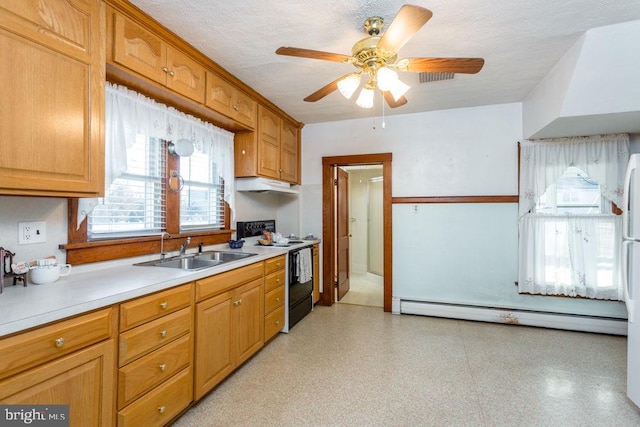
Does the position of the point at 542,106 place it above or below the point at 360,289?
above

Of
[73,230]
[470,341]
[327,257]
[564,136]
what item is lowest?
[470,341]

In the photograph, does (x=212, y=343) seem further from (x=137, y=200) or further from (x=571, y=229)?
(x=571, y=229)

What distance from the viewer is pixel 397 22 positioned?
1.39m

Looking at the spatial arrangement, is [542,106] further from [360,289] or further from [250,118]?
[360,289]

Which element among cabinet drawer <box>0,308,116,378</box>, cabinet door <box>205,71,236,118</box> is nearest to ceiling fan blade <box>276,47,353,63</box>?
cabinet door <box>205,71,236,118</box>

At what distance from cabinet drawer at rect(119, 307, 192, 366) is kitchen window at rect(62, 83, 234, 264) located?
694 millimetres

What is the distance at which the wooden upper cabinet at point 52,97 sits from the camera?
1262 mm

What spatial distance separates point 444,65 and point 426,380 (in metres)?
2.19

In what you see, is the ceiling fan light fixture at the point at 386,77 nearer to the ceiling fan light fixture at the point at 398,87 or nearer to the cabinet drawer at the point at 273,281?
the ceiling fan light fixture at the point at 398,87

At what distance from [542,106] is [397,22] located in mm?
2187

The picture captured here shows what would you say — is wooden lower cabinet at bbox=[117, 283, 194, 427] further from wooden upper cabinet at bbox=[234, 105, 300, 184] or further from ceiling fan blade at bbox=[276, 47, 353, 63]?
wooden upper cabinet at bbox=[234, 105, 300, 184]

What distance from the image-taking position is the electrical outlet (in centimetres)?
159

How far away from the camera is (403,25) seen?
1.41 m

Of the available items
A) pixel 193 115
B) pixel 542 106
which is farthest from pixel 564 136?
pixel 193 115
